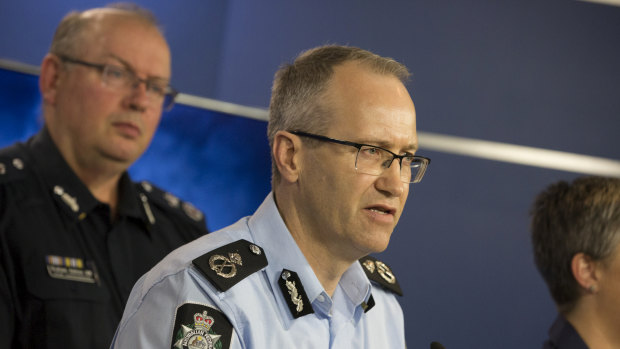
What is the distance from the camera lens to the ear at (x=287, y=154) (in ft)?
5.19

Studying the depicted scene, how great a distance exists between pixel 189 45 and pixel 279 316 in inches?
58.5

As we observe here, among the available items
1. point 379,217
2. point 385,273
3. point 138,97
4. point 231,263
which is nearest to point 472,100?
point 385,273

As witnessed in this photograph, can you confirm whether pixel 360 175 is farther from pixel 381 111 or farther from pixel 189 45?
pixel 189 45

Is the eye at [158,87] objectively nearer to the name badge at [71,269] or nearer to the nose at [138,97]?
→ the nose at [138,97]

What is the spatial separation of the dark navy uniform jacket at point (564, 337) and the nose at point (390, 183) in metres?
0.98

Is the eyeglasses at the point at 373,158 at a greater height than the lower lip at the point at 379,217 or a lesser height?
greater

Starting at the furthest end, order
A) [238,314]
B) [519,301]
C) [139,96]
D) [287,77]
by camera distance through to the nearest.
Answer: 1. [519,301]
2. [139,96]
3. [287,77]
4. [238,314]

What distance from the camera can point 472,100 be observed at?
2.78 meters

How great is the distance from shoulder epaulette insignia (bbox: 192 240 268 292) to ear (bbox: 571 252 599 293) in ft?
3.74

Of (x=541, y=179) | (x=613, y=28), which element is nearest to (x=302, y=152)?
(x=541, y=179)

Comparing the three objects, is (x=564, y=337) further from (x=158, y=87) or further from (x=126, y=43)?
(x=126, y=43)

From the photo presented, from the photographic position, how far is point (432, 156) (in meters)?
2.77

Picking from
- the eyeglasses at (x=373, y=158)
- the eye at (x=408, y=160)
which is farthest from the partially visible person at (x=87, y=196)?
the eye at (x=408, y=160)

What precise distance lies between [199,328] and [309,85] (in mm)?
624
